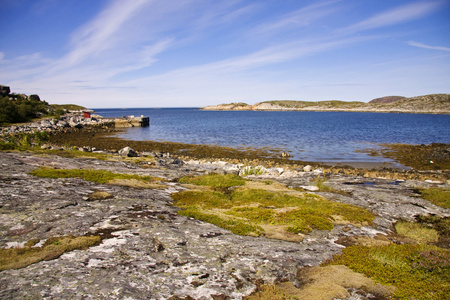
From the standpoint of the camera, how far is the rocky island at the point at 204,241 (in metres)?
5.29

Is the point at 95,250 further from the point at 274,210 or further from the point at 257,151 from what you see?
the point at 257,151

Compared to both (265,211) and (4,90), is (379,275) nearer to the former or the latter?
(265,211)

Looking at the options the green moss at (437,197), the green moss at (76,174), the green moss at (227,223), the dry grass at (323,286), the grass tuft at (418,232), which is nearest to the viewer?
the dry grass at (323,286)

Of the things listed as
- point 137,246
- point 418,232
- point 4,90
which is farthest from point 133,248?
point 4,90

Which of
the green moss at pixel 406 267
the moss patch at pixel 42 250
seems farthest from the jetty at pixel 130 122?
the green moss at pixel 406 267

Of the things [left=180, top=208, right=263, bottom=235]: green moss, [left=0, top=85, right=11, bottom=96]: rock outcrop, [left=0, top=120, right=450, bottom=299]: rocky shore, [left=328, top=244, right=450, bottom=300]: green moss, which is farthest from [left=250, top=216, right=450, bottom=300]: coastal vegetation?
[left=0, top=85, right=11, bottom=96]: rock outcrop

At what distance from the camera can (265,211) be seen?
11.7 m

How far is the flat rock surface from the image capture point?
4988 mm

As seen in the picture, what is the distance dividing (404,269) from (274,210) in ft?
19.6

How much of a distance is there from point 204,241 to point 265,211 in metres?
4.74

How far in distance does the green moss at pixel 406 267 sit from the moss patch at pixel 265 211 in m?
2.35

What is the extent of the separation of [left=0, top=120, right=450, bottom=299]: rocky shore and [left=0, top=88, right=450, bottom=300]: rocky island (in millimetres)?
34

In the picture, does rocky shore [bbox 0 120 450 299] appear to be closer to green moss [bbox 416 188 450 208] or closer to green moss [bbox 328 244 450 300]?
green moss [bbox 328 244 450 300]

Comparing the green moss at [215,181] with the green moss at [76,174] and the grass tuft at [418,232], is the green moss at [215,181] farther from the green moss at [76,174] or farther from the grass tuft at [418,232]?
the grass tuft at [418,232]
